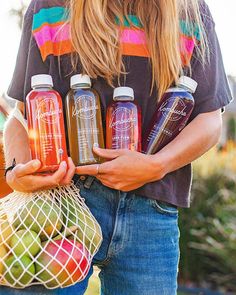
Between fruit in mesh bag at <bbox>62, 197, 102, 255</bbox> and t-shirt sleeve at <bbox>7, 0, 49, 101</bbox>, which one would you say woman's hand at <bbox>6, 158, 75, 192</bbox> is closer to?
fruit in mesh bag at <bbox>62, 197, 102, 255</bbox>

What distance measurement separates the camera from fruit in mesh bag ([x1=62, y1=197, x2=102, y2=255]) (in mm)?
2178

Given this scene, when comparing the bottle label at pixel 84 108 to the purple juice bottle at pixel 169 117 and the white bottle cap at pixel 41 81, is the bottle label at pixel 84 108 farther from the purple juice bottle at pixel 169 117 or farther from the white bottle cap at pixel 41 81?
the purple juice bottle at pixel 169 117

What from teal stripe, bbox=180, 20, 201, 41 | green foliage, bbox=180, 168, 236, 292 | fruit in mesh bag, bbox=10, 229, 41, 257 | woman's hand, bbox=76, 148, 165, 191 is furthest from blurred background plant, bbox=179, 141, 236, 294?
fruit in mesh bag, bbox=10, 229, 41, 257

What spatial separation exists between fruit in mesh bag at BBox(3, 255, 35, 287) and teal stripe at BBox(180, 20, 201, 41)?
1022 mm

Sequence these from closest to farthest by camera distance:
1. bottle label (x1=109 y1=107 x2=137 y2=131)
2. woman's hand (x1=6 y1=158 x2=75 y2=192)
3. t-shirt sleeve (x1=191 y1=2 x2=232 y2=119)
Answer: woman's hand (x1=6 y1=158 x2=75 y2=192) < bottle label (x1=109 y1=107 x2=137 y2=131) < t-shirt sleeve (x1=191 y1=2 x2=232 y2=119)

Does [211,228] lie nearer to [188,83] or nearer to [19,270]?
[188,83]

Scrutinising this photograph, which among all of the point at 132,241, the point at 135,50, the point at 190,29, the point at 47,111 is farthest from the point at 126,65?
the point at 132,241

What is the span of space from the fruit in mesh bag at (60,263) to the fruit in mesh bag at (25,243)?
27 millimetres

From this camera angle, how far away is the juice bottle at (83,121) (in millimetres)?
2258

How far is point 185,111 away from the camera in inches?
93.0

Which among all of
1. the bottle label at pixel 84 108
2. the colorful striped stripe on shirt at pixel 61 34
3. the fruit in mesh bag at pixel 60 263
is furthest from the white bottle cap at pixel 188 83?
the fruit in mesh bag at pixel 60 263

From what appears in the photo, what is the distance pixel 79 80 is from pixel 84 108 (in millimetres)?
108

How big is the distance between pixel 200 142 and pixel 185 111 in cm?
14

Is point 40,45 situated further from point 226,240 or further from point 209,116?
point 226,240
